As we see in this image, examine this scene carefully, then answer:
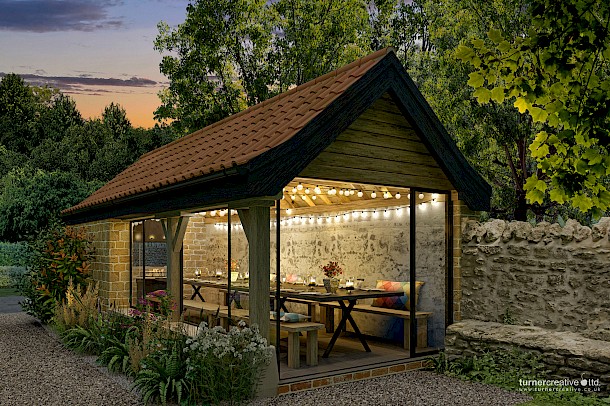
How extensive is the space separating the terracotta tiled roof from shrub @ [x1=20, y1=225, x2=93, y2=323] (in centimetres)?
140

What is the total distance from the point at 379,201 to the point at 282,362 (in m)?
3.68

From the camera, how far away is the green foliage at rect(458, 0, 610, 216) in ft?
12.5

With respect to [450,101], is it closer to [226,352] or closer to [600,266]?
[600,266]

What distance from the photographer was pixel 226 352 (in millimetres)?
7027

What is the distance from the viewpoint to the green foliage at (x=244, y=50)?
75.9 ft

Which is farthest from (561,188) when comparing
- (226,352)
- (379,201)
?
(379,201)

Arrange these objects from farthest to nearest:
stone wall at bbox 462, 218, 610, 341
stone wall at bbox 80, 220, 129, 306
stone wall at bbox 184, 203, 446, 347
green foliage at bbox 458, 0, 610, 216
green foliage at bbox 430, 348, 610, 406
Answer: stone wall at bbox 80, 220, 129, 306 → stone wall at bbox 184, 203, 446, 347 → stone wall at bbox 462, 218, 610, 341 → green foliage at bbox 430, 348, 610, 406 → green foliage at bbox 458, 0, 610, 216

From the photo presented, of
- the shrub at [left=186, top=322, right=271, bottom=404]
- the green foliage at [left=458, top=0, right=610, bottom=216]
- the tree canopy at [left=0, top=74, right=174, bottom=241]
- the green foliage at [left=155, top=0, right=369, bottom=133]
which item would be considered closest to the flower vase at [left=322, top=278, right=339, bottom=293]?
the shrub at [left=186, top=322, right=271, bottom=404]

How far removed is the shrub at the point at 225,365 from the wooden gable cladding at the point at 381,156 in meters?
2.18

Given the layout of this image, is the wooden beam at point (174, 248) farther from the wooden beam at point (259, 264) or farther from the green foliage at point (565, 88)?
the green foliage at point (565, 88)

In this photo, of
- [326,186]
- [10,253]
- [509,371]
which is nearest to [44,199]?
[10,253]

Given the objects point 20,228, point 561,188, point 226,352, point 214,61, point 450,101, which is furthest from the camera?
point 20,228

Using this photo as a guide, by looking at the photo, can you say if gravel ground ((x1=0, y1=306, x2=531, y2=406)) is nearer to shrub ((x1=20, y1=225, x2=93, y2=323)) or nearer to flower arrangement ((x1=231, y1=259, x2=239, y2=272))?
shrub ((x1=20, y1=225, x2=93, y2=323))

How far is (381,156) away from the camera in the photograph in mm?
8875
